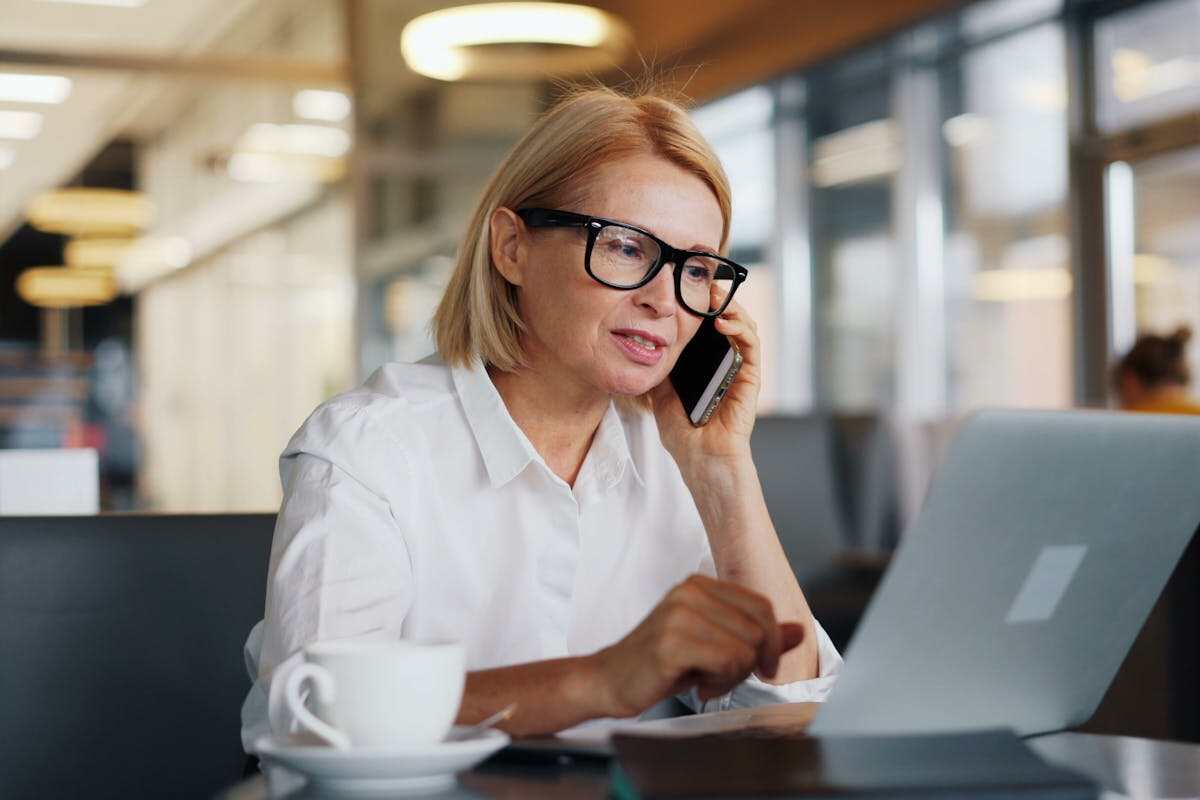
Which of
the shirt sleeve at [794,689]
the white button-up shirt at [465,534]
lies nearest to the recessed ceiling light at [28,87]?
the white button-up shirt at [465,534]

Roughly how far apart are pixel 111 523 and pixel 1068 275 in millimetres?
5198

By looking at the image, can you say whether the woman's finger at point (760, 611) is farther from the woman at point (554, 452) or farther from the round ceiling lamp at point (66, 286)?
the round ceiling lamp at point (66, 286)

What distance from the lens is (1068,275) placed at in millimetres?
5934

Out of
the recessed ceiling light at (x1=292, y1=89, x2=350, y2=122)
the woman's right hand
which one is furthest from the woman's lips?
the recessed ceiling light at (x1=292, y1=89, x2=350, y2=122)

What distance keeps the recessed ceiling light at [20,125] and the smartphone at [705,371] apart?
5.24 metres

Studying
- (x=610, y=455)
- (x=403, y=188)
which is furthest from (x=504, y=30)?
(x=610, y=455)

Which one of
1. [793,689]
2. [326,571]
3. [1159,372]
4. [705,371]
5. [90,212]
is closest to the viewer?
[326,571]

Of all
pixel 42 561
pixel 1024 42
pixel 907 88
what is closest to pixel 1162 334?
pixel 1024 42

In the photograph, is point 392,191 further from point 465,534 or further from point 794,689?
point 794,689

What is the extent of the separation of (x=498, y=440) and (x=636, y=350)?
17cm

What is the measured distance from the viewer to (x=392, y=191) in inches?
263

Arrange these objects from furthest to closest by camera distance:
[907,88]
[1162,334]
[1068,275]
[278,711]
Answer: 1. [907,88]
2. [1068,275]
3. [1162,334]
4. [278,711]

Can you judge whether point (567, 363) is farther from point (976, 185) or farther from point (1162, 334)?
point (976, 185)

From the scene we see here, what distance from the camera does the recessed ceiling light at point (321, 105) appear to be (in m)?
6.53
